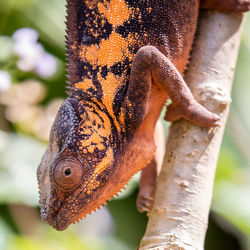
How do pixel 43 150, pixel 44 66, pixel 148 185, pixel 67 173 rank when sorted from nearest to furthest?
pixel 67 173 < pixel 148 185 < pixel 44 66 < pixel 43 150

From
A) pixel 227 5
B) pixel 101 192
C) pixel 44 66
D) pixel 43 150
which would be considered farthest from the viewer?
pixel 43 150

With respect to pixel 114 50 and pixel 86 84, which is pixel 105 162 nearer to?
pixel 86 84

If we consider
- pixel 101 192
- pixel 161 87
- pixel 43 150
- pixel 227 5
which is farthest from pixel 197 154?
pixel 43 150

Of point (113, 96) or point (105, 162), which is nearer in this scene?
point (105, 162)

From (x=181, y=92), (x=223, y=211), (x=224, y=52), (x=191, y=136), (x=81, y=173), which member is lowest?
(x=223, y=211)

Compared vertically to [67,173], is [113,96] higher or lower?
higher

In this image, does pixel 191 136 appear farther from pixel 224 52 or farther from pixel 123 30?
pixel 123 30

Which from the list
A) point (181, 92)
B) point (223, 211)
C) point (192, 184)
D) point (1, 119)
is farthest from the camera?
point (1, 119)

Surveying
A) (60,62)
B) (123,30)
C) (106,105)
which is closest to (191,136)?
(106,105)
